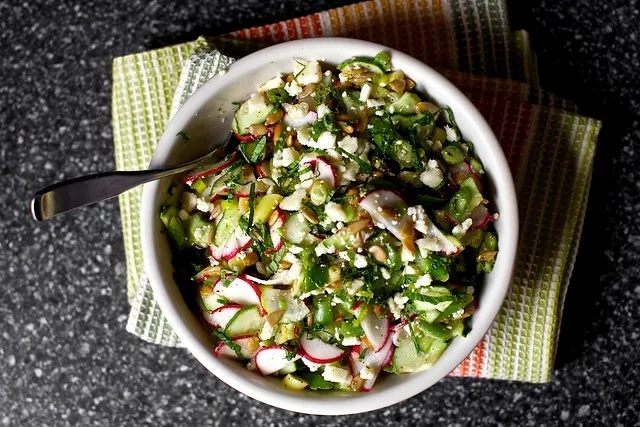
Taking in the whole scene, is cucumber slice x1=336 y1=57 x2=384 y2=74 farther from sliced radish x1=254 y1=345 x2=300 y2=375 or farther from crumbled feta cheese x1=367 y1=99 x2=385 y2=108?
sliced radish x1=254 y1=345 x2=300 y2=375

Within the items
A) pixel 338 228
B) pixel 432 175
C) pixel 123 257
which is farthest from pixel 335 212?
pixel 123 257

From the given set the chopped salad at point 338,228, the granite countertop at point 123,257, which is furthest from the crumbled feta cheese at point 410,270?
the granite countertop at point 123,257

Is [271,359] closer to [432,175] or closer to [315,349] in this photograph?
[315,349]

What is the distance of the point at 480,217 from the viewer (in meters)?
1.07

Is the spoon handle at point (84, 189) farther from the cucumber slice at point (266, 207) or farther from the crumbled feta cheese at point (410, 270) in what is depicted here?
the crumbled feta cheese at point (410, 270)

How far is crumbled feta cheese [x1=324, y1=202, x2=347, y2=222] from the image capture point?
98cm

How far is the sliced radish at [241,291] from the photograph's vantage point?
3.48 feet

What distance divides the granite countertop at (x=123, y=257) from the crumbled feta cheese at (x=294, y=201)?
0.51 m

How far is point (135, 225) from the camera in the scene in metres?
1.35

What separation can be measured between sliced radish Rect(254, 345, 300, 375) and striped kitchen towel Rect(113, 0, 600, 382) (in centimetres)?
29

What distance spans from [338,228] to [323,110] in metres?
0.15

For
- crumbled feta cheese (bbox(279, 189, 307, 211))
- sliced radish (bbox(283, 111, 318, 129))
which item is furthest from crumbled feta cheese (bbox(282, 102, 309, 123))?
crumbled feta cheese (bbox(279, 189, 307, 211))

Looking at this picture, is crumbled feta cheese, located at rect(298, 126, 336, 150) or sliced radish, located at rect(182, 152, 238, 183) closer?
crumbled feta cheese, located at rect(298, 126, 336, 150)

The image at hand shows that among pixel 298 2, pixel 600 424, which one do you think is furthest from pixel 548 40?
pixel 600 424
